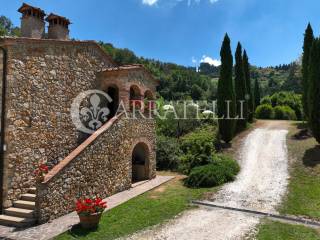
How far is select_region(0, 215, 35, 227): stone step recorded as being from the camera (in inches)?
361

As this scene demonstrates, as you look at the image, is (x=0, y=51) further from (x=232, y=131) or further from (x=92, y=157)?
(x=232, y=131)

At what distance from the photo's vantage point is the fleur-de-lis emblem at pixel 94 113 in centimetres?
1368

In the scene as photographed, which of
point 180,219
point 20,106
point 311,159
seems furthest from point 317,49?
point 20,106

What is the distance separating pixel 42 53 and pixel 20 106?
2.24 m

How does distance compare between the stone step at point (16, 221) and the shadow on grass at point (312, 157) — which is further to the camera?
the shadow on grass at point (312, 157)

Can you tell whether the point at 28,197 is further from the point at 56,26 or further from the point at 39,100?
the point at 56,26

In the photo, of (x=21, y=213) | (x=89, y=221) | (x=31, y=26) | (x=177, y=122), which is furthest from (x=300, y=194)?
(x=177, y=122)

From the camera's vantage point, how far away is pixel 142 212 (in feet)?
34.1

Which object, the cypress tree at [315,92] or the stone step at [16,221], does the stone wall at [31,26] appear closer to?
the stone step at [16,221]

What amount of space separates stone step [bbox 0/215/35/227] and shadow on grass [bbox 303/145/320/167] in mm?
13126

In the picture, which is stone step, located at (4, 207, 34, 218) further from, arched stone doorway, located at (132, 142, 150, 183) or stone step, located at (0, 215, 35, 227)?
arched stone doorway, located at (132, 142, 150, 183)

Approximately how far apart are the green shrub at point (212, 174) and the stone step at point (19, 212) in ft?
23.5

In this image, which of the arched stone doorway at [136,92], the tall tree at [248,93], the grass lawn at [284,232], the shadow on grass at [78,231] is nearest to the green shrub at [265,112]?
the tall tree at [248,93]

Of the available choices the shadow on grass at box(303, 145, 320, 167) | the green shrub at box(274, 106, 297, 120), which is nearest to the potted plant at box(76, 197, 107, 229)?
the shadow on grass at box(303, 145, 320, 167)
